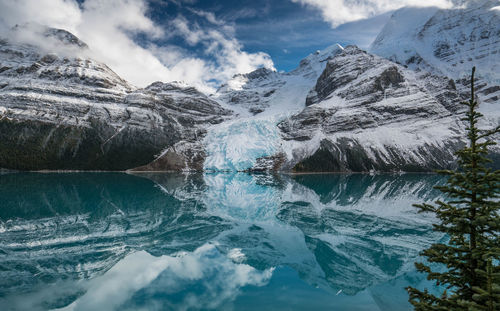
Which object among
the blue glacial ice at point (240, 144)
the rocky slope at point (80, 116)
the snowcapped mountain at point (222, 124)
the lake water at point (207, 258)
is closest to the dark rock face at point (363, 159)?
the snowcapped mountain at point (222, 124)

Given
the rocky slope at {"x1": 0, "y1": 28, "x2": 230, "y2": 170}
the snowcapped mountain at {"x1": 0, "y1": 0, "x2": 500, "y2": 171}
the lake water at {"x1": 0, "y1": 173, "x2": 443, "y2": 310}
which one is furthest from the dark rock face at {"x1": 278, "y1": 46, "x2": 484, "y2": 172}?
the lake water at {"x1": 0, "y1": 173, "x2": 443, "y2": 310}

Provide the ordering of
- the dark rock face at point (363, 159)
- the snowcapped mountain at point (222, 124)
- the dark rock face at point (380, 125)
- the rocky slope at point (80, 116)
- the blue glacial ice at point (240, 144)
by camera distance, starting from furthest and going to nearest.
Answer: the blue glacial ice at point (240, 144) < the rocky slope at point (80, 116) < the snowcapped mountain at point (222, 124) < the dark rock face at point (380, 125) < the dark rock face at point (363, 159)

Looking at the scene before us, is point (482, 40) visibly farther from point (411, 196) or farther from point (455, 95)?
point (411, 196)

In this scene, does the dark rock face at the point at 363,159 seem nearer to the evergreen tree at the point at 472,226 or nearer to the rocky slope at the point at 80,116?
the rocky slope at the point at 80,116

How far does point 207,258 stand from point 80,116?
483ft

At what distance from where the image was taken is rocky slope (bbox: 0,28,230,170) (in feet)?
388

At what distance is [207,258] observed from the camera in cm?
1878

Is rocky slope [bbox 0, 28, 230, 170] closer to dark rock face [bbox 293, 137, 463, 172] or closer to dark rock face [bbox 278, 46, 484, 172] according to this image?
Answer: dark rock face [bbox 278, 46, 484, 172]

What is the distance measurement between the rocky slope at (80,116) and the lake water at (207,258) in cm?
9877

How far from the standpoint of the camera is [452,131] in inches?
4589

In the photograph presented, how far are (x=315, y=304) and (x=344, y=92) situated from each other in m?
156

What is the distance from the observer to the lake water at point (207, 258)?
13414 mm

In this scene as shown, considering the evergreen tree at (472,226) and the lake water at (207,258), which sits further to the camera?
the lake water at (207,258)

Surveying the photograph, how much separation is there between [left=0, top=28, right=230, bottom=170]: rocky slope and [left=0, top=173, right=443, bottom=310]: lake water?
98767 millimetres
